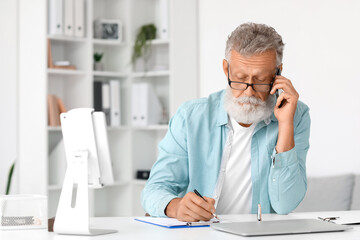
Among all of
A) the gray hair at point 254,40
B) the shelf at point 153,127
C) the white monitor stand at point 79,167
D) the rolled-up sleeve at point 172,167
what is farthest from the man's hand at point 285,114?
the shelf at point 153,127

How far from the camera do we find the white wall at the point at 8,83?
4.83 m

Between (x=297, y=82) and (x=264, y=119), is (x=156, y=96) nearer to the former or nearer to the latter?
(x=297, y=82)

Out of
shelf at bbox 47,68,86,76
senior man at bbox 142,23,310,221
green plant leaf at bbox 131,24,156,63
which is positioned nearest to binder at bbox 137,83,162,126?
green plant leaf at bbox 131,24,156,63

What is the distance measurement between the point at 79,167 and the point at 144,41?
10.4 ft

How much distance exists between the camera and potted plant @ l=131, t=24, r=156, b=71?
4.84 meters

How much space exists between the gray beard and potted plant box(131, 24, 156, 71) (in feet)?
8.34

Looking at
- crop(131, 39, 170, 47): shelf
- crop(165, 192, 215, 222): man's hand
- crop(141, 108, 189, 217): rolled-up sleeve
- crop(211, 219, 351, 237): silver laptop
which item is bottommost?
crop(211, 219, 351, 237): silver laptop

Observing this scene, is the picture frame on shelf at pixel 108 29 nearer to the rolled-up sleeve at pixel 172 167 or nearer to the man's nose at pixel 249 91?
the rolled-up sleeve at pixel 172 167

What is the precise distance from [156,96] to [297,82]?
126 cm

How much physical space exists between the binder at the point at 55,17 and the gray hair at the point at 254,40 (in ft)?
7.71

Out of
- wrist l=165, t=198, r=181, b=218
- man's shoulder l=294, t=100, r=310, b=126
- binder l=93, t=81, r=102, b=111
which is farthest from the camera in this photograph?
binder l=93, t=81, r=102, b=111

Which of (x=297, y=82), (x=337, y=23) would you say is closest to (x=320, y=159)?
(x=297, y=82)

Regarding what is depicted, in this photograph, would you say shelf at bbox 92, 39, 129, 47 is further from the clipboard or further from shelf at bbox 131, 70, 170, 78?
the clipboard

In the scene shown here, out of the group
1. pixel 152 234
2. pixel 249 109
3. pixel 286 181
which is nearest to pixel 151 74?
pixel 249 109
